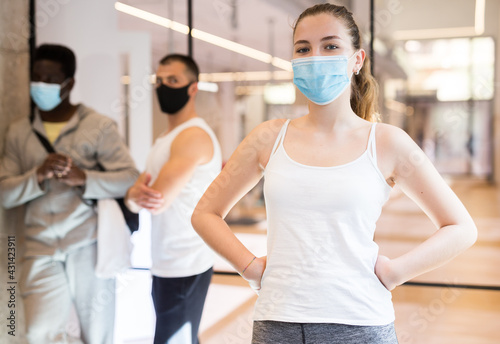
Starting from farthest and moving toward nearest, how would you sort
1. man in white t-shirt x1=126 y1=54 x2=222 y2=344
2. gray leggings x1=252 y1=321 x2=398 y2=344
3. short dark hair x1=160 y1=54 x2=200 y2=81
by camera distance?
1. short dark hair x1=160 y1=54 x2=200 y2=81
2. man in white t-shirt x1=126 y1=54 x2=222 y2=344
3. gray leggings x1=252 y1=321 x2=398 y2=344

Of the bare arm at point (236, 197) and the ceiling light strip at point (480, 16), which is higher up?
the ceiling light strip at point (480, 16)

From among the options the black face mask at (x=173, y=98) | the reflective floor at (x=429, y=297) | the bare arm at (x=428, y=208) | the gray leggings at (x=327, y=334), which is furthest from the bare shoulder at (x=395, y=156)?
the reflective floor at (x=429, y=297)

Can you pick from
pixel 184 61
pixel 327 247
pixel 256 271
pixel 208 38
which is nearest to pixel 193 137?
pixel 184 61

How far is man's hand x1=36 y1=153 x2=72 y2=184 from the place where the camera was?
234 centimetres

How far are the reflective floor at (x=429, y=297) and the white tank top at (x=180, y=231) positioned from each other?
1246 millimetres

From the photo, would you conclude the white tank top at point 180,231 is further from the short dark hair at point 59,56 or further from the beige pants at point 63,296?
the short dark hair at point 59,56

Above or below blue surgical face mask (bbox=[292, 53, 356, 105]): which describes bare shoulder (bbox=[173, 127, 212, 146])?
below

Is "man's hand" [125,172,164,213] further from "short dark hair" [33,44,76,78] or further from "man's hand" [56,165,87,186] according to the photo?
"short dark hair" [33,44,76,78]

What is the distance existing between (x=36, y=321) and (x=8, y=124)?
A: 1.04 meters

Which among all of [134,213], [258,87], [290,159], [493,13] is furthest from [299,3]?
[290,159]

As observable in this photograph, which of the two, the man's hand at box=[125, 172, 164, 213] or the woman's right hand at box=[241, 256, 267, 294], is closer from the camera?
the woman's right hand at box=[241, 256, 267, 294]

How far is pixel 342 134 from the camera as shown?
1.31m

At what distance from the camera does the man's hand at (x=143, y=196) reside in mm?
2225

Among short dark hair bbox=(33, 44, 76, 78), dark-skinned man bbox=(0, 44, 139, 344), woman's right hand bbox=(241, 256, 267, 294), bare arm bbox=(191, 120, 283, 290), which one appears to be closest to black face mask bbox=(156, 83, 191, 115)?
dark-skinned man bbox=(0, 44, 139, 344)
